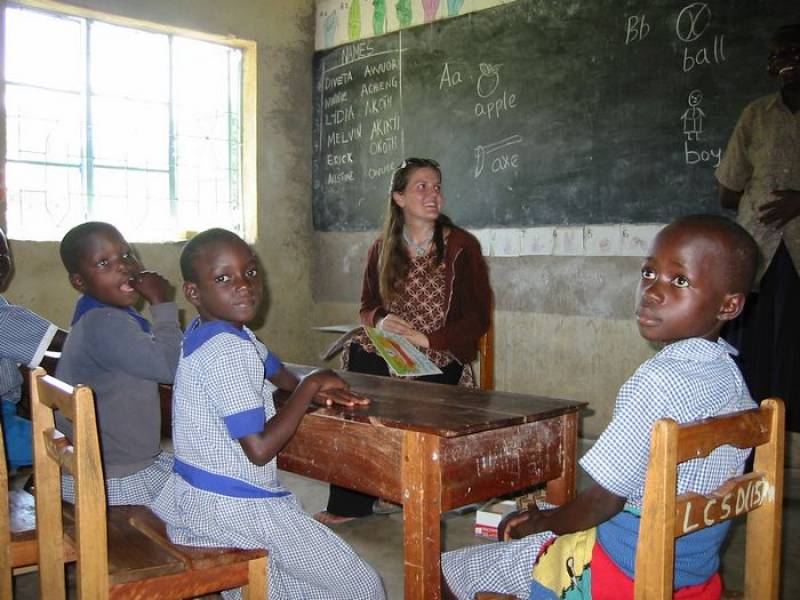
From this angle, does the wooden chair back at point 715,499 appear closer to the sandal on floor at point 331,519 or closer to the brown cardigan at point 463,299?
the brown cardigan at point 463,299

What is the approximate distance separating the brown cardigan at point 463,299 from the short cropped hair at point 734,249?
1.73 meters

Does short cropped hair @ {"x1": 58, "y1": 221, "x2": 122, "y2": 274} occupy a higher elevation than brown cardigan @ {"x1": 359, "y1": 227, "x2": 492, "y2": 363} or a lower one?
higher

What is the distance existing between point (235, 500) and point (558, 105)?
144 inches

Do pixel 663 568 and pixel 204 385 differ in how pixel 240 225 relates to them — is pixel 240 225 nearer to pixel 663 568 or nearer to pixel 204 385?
pixel 204 385

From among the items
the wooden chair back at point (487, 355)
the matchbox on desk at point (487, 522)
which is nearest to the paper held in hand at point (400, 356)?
the wooden chair back at point (487, 355)

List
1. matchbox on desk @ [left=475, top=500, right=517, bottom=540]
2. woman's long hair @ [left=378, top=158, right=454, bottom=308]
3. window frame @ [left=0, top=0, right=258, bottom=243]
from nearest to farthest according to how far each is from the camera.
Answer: matchbox on desk @ [left=475, top=500, right=517, bottom=540] → woman's long hair @ [left=378, top=158, right=454, bottom=308] → window frame @ [left=0, top=0, right=258, bottom=243]

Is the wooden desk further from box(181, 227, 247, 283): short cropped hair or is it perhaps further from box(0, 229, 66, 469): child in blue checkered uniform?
box(0, 229, 66, 469): child in blue checkered uniform

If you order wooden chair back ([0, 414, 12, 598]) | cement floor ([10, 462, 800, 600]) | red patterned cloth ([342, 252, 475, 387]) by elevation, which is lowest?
cement floor ([10, 462, 800, 600])

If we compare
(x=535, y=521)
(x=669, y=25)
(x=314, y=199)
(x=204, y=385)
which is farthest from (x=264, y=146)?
(x=535, y=521)

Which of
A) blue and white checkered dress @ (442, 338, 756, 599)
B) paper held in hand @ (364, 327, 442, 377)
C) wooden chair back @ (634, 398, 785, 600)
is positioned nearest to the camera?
wooden chair back @ (634, 398, 785, 600)

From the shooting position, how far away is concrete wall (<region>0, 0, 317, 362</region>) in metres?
6.05

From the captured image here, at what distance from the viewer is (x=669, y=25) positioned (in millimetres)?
4168

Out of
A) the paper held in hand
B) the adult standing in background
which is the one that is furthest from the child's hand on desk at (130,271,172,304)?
the adult standing in background

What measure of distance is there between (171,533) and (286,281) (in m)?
4.74
